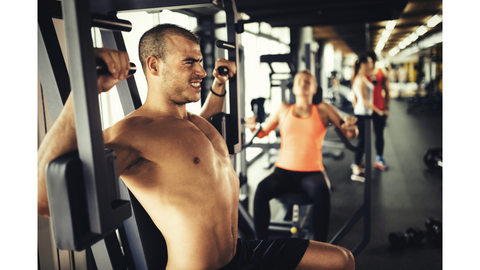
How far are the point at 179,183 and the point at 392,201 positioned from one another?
2.62 meters

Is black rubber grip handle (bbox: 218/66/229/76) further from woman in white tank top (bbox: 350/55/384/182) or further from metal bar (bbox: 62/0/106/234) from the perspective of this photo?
woman in white tank top (bbox: 350/55/384/182)

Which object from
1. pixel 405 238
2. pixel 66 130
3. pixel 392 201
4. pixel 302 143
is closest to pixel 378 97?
pixel 392 201

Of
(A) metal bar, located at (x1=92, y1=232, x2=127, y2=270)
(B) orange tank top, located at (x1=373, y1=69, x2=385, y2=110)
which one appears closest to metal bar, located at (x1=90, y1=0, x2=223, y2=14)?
(A) metal bar, located at (x1=92, y1=232, x2=127, y2=270)

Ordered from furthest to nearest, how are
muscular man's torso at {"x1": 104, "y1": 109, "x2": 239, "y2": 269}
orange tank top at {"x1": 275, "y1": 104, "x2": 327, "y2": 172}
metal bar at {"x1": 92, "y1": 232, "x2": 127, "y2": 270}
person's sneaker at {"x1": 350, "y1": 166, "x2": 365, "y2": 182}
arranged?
person's sneaker at {"x1": 350, "y1": 166, "x2": 365, "y2": 182} < orange tank top at {"x1": 275, "y1": 104, "x2": 327, "y2": 172} < metal bar at {"x1": 92, "y1": 232, "x2": 127, "y2": 270} < muscular man's torso at {"x1": 104, "y1": 109, "x2": 239, "y2": 269}

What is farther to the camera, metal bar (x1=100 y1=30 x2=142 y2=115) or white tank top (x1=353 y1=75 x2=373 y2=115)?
white tank top (x1=353 y1=75 x2=373 y2=115)

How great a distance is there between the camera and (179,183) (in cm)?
86

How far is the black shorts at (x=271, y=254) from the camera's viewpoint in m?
1.03

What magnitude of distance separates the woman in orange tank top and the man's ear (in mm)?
1056

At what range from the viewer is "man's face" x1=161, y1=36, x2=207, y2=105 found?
873 mm

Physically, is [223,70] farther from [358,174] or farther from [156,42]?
[358,174]

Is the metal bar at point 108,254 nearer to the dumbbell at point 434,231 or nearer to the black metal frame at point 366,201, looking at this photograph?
the black metal frame at point 366,201

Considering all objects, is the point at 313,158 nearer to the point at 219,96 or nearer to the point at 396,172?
the point at 219,96

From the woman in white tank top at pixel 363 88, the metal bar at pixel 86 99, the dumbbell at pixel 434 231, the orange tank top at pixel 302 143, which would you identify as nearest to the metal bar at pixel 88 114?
the metal bar at pixel 86 99
